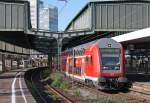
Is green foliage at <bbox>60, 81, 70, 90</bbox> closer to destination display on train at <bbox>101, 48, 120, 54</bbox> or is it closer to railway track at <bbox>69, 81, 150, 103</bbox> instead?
railway track at <bbox>69, 81, 150, 103</bbox>

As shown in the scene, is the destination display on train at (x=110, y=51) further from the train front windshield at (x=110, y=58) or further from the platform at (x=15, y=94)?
the platform at (x=15, y=94)

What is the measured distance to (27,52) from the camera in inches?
5148

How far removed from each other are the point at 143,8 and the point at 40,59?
109 metres

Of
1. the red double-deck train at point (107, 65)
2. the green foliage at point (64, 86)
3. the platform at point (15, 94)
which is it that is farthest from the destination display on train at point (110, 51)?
the green foliage at point (64, 86)

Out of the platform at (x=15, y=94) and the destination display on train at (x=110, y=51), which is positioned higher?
the destination display on train at (x=110, y=51)

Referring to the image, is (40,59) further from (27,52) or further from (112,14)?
(112,14)

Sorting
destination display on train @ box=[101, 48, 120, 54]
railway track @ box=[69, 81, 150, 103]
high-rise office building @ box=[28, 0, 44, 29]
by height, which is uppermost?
high-rise office building @ box=[28, 0, 44, 29]

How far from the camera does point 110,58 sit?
96.5 feet

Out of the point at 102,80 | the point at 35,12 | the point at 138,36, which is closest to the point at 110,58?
the point at 102,80

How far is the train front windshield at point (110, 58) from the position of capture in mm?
29214

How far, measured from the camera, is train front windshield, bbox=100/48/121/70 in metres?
29.2

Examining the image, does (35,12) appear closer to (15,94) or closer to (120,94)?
(120,94)

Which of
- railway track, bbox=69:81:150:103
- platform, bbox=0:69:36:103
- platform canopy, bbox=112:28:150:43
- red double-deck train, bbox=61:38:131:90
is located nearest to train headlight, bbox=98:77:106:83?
red double-deck train, bbox=61:38:131:90

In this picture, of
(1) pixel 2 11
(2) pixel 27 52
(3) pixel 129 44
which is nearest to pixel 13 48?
(2) pixel 27 52
